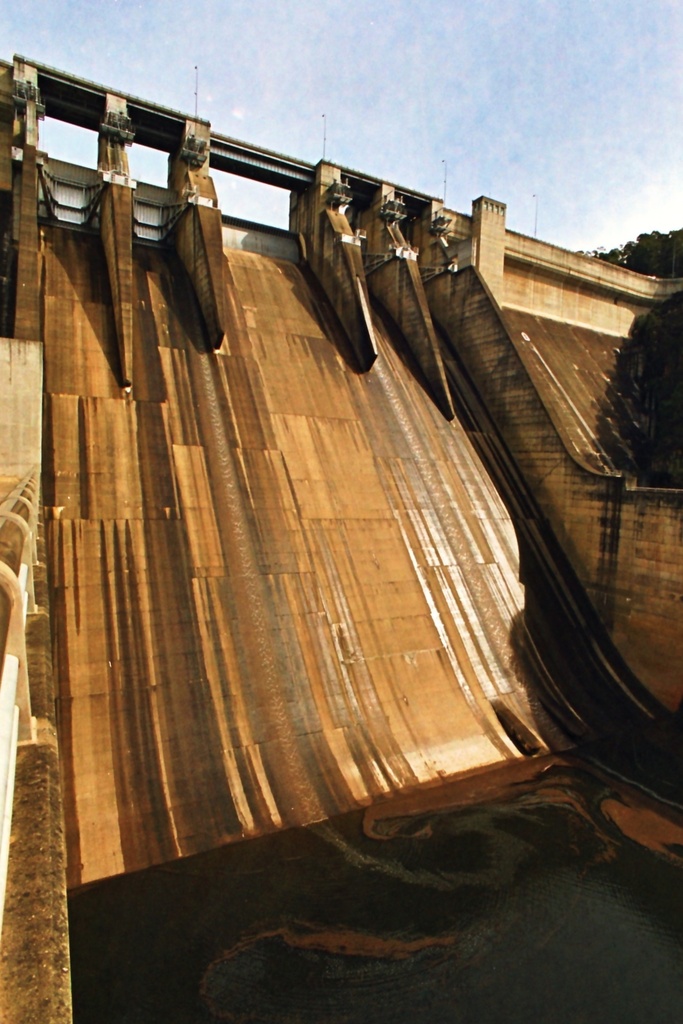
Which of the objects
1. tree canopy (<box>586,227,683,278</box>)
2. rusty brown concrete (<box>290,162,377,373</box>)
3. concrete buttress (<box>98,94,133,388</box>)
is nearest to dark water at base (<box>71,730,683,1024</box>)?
concrete buttress (<box>98,94,133,388</box>)

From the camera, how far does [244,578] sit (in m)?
10.4

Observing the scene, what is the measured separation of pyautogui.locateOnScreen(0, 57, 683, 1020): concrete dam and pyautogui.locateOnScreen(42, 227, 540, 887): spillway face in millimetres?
48

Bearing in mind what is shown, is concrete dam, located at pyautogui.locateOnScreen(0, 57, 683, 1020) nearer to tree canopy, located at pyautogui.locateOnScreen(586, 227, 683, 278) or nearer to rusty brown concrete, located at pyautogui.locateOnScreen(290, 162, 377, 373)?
rusty brown concrete, located at pyautogui.locateOnScreen(290, 162, 377, 373)

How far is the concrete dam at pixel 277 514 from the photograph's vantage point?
28.0 ft

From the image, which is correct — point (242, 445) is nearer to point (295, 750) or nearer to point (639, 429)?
point (295, 750)

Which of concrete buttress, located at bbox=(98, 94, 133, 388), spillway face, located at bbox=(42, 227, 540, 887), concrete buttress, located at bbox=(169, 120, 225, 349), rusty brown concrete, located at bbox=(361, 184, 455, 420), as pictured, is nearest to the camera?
spillway face, located at bbox=(42, 227, 540, 887)

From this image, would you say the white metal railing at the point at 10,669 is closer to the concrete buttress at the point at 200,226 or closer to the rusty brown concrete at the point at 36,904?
the rusty brown concrete at the point at 36,904

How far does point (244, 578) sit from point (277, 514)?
1.67m

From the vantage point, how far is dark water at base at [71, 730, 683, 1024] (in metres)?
5.98

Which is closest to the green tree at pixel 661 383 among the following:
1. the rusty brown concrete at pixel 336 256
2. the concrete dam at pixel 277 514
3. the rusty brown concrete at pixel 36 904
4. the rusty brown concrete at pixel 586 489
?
the rusty brown concrete at pixel 586 489

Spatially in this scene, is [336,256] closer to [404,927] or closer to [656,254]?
[404,927]

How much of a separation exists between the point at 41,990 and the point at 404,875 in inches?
236

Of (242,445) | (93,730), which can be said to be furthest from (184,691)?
(242,445)

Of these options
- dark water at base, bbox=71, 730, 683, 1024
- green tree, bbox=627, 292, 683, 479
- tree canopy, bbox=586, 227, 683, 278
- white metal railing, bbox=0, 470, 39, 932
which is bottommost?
dark water at base, bbox=71, 730, 683, 1024
